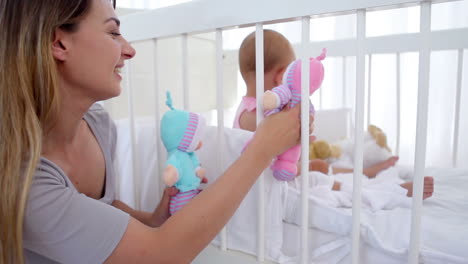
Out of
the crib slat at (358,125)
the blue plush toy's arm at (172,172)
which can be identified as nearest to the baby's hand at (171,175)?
the blue plush toy's arm at (172,172)

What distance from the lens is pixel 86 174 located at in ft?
2.44

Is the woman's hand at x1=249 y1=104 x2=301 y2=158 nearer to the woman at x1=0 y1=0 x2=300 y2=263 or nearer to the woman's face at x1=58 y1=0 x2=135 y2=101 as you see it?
the woman at x1=0 y1=0 x2=300 y2=263

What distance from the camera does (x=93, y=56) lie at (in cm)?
58

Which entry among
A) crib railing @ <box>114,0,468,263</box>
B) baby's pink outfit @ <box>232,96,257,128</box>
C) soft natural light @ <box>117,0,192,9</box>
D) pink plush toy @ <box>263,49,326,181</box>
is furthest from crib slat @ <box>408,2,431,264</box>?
soft natural light @ <box>117,0,192,9</box>

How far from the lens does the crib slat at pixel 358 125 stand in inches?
19.6

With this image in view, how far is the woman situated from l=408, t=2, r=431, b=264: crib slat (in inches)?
7.3

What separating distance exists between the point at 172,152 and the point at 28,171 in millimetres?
255

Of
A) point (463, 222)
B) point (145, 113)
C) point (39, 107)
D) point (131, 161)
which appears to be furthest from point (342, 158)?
point (39, 107)

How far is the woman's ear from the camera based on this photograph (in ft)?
1.82

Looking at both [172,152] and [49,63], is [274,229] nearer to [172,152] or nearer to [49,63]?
[172,152]

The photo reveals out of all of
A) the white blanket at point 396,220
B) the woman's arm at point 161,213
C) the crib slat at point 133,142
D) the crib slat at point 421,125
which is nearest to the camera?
the crib slat at point 421,125

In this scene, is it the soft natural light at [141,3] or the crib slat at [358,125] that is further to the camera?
the soft natural light at [141,3]

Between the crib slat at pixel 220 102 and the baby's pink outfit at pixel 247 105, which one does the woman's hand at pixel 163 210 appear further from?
the baby's pink outfit at pixel 247 105

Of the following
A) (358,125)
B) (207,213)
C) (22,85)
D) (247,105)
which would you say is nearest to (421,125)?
(358,125)
